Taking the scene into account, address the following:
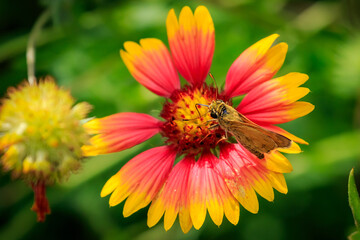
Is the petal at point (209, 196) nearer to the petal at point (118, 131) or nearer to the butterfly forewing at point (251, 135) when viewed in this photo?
the butterfly forewing at point (251, 135)

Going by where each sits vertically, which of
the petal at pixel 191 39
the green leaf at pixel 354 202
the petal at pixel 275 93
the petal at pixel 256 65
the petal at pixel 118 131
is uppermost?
the petal at pixel 191 39

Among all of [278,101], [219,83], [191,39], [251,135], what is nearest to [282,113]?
[278,101]

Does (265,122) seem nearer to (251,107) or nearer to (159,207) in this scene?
(251,107)

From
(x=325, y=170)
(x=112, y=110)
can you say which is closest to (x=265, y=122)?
(x=325, y=170)

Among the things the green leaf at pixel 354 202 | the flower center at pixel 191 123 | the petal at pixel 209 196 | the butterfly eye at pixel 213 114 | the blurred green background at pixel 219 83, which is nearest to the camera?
the green leaf at pixel 354 202

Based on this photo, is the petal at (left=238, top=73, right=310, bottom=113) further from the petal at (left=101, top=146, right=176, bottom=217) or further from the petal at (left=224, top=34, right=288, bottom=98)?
the petal at (left=101, top=146, right=176, bottom=217)

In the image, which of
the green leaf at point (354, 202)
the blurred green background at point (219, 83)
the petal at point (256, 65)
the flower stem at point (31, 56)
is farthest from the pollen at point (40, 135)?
the blurred green background at point (219, 83)
